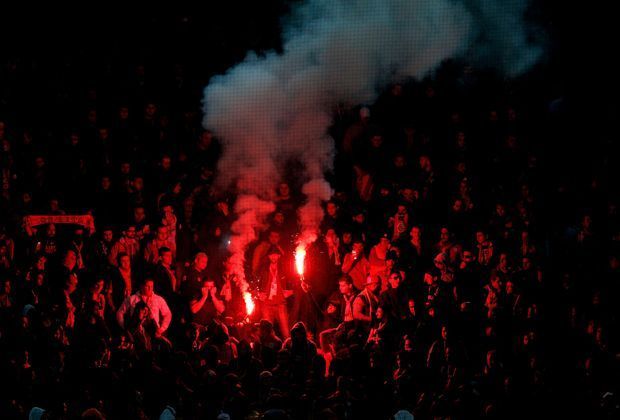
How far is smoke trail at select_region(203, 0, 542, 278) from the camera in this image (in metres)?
9.11

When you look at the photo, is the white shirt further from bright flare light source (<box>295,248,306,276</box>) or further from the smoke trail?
the smoke trail

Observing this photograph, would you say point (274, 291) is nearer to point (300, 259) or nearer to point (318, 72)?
point (300, 259)

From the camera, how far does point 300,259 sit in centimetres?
790

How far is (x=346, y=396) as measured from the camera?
5.87m

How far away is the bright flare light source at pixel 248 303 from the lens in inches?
296

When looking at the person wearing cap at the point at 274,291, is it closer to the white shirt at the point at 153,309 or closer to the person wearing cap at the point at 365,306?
the person wearing cap at the point at 365,306

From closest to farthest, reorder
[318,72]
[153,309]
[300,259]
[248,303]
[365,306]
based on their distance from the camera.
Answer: [153,309]
[365,306]
[248,303]
[300,259]
[318,72]

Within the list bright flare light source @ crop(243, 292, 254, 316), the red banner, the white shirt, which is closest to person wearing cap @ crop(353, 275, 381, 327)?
bright flare light source @ crop(243, 292, 254, 316)

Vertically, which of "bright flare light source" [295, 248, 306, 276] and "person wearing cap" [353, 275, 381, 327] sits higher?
"bright flare light source" [295, 248, 306, 276]

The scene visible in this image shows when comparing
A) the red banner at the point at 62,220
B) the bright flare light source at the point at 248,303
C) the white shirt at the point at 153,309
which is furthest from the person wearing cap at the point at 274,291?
the red banner at the point at 62,220

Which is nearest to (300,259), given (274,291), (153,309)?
(274,291)

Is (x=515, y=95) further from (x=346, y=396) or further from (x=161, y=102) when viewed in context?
A: (x=346, y=396)

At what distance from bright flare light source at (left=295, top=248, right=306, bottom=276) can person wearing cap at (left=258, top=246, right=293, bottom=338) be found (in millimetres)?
157

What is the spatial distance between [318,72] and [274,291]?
9.45 ft
